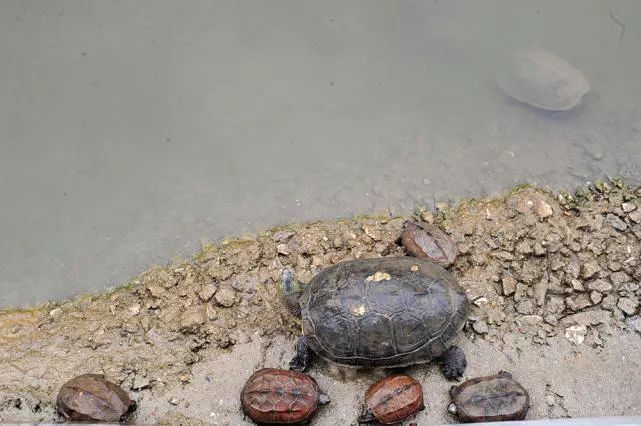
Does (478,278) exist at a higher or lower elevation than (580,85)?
lower

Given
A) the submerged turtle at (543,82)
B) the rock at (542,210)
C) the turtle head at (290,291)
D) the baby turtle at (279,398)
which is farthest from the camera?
the submerged turtle at (543,82)

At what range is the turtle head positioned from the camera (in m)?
4.50

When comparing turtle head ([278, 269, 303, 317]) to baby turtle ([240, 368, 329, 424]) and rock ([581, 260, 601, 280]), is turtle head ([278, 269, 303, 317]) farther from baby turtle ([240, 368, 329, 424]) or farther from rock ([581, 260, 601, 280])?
rock ([581, 260, 601, 280])

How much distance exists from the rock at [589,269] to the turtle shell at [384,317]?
3.66 feet

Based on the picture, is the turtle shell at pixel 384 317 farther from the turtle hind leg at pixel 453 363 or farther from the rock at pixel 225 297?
the rock at pixel 225 297

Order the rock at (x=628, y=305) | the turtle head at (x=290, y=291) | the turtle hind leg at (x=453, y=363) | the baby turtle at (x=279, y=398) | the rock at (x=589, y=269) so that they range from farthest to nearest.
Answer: the rock at (x=589, y=269) < the rock at (x=628, y=305) < the turtle head at (x=290, y=291) < the turtle hind leg at (x=453, y=363) < the baby turtle at (x=279, y=398)

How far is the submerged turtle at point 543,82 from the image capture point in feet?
18.3

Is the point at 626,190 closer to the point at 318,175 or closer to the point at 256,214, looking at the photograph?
the point at 318,175

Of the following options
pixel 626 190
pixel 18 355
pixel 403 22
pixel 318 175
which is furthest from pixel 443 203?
pixel 18 355

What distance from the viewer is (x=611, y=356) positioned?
451cm

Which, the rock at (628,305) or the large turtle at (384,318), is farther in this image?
the rock at (628,305)

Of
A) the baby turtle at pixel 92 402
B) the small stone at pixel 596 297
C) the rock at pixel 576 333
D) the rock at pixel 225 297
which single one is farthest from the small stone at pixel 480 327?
the baby turtle at pixel 92 402

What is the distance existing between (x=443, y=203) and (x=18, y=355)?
140 inches

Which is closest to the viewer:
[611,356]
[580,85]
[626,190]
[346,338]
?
[346,338]
